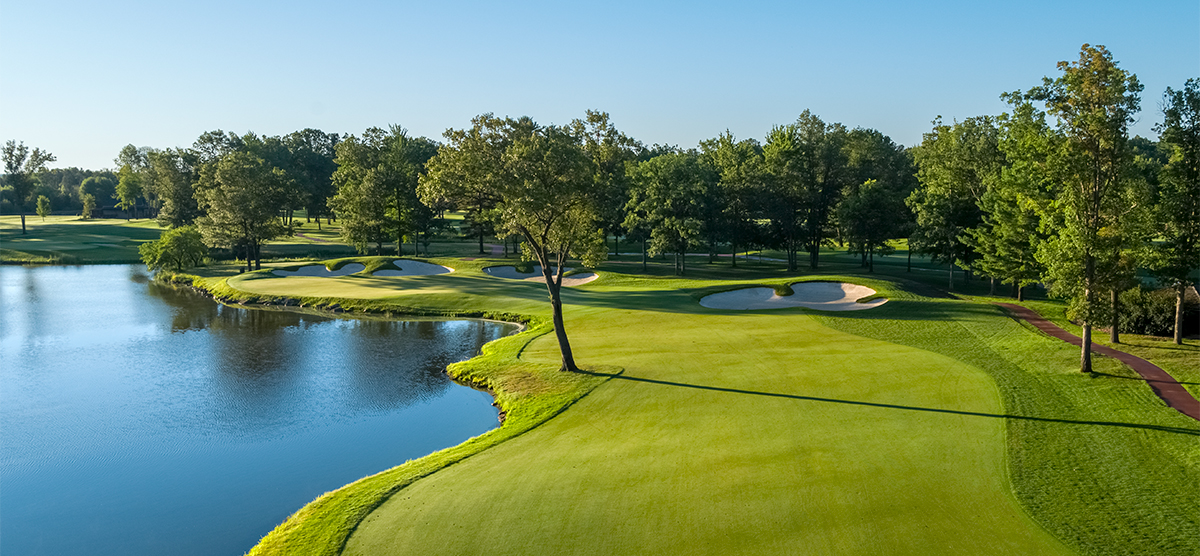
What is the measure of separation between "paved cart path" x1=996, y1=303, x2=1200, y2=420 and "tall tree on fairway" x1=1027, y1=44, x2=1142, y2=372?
1.93 meters

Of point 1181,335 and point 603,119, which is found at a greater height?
point 603,119

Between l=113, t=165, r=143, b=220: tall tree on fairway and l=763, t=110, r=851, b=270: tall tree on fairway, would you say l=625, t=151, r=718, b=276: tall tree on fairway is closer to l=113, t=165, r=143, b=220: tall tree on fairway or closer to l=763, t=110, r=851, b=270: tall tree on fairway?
l=763, t=110, r=851, b=270: tall tree on fairway

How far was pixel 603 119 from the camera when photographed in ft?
272

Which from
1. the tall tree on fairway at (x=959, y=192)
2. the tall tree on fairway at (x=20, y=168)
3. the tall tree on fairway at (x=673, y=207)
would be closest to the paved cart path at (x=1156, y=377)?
the tall tree on fairway at (x=959, y=192)

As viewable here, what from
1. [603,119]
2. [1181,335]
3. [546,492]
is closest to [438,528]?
[546,492]

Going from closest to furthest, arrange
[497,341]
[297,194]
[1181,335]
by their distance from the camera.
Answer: [1181,335], [497,341], [297,194]

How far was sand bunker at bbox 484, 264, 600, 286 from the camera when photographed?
5894 centimetres

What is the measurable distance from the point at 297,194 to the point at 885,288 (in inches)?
3078

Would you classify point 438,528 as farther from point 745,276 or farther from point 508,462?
point 745,276

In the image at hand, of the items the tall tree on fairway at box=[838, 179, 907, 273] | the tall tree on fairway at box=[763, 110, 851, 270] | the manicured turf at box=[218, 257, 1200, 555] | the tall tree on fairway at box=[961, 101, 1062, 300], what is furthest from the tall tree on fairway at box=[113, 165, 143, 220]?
the tall tree on fairway at box=[961, 101, 1062, 300]

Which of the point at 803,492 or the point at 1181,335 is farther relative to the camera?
the point at 1181,335

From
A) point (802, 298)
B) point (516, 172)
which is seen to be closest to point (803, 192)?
point (802, 298)

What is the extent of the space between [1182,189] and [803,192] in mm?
41151

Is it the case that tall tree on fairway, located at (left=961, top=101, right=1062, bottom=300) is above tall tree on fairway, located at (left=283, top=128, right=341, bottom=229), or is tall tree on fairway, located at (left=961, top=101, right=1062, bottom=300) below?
below
